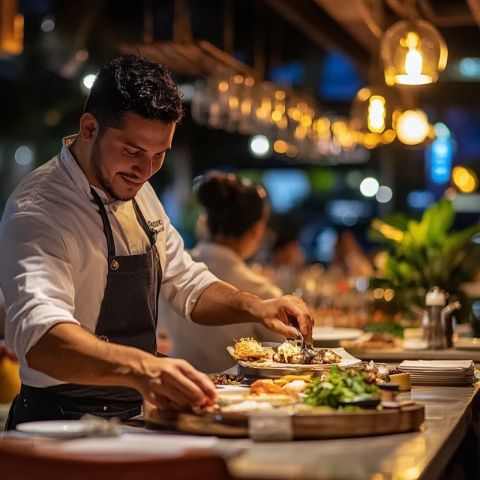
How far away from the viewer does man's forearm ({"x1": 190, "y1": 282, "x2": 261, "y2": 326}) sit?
3.94 m

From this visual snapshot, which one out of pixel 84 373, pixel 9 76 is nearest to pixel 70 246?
pixel 84 373

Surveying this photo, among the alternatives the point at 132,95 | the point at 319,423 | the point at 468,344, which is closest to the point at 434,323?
the point at 468,344

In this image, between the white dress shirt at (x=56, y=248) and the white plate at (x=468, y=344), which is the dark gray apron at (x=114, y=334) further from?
the white plate at (x=468, y=344)

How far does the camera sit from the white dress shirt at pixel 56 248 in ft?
9.96

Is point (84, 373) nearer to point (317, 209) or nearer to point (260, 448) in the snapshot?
point (260, 448)

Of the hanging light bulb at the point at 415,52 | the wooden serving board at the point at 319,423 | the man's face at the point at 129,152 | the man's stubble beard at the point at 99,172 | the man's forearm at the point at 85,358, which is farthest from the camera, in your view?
the hanging light bulb at the point at 415,52

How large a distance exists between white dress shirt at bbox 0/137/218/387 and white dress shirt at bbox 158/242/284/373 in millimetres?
1454

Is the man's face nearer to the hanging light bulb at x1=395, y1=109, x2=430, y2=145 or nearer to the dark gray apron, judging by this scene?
the dark gray apron

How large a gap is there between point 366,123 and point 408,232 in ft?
6.08

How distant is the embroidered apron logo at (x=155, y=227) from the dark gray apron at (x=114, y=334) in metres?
0.10

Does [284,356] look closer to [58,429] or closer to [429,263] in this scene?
[58,429]

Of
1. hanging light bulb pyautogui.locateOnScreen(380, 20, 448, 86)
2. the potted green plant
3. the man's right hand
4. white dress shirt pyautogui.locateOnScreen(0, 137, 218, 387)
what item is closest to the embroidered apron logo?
white dress shirt pyautogui.locateOnScreen(0, 137, 218, 387)

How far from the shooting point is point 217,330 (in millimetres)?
5277

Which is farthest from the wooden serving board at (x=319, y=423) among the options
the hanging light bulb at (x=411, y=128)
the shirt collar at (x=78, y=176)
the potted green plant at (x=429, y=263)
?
the hanging light bulb at (x=411, y=128)
